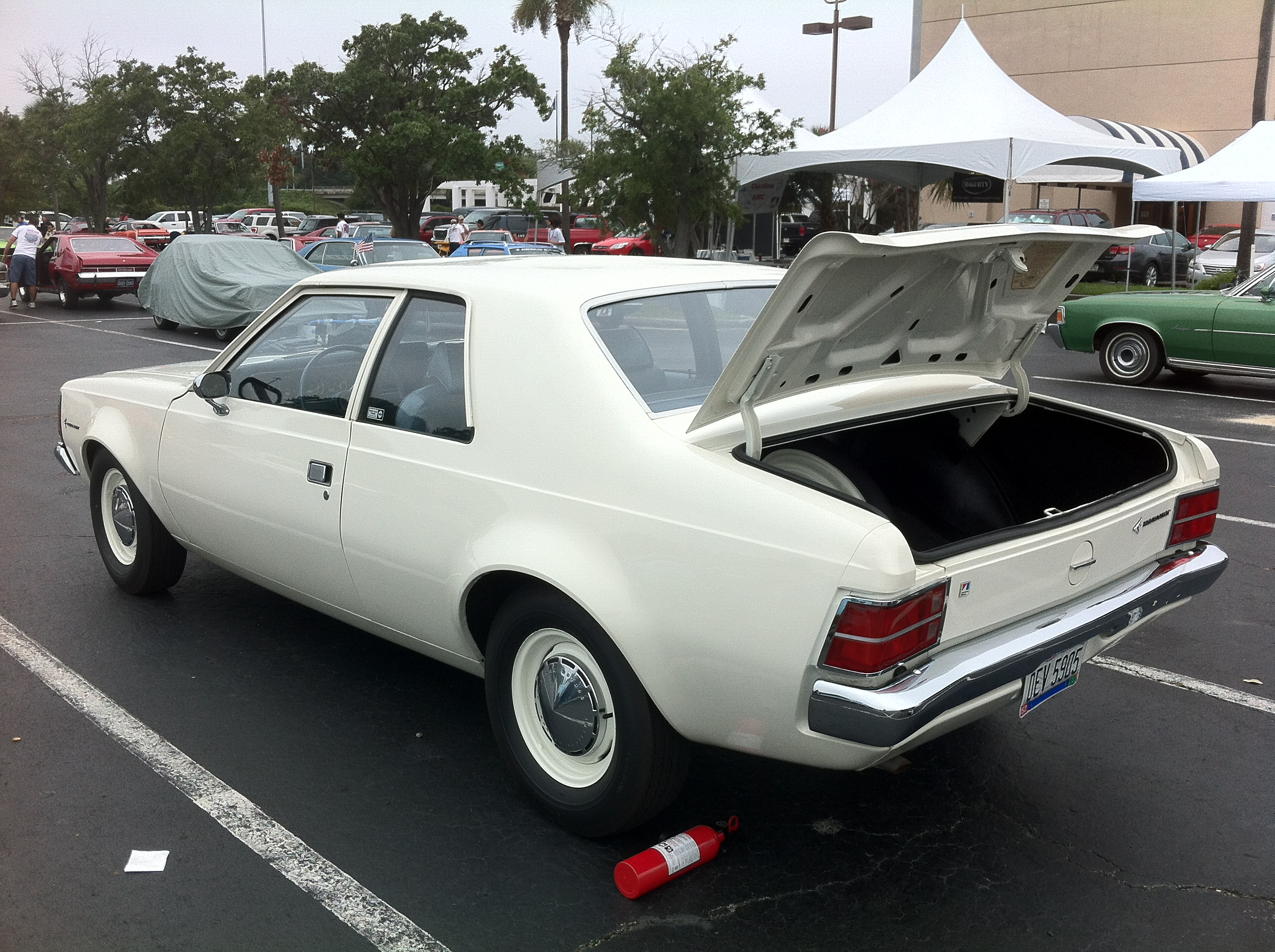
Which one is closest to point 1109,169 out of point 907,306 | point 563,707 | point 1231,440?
point 1231,440

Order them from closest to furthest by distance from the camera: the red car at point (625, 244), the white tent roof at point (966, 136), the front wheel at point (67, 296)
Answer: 1. the white tent roof at point (966, 136)
2. the front wheel at point (67, 296)
3. the red car at point (625, 244)

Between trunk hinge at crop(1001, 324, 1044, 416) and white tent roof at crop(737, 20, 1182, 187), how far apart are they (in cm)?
1504

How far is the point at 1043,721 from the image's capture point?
4191mm

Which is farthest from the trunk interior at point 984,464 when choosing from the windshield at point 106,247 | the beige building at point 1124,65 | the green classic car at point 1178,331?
the beige building at point 1124,65

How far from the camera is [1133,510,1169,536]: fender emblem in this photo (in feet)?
11.4

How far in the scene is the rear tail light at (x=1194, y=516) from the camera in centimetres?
370

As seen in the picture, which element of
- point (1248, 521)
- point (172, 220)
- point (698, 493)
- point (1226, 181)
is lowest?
point (1248, 521)

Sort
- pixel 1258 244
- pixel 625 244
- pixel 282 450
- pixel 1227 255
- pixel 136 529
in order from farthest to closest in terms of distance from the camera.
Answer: pixel 625 244
pixel 1258 244
pixel 1227 255
pixel 136 529
pixel 282 450

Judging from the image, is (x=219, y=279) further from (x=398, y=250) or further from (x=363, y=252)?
(x=398, y=250)

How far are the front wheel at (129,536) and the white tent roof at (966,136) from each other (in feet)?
51.3

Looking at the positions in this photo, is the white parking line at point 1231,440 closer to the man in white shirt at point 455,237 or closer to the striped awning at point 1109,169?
the striped awning at point 1109,169

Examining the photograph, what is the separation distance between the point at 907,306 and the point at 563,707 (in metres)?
1.53

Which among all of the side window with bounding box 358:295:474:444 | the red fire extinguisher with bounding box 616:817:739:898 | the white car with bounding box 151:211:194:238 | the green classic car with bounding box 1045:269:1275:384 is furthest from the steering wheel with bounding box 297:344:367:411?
the white car with bounding box 151:211:194:238

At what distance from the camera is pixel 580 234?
39031mm
